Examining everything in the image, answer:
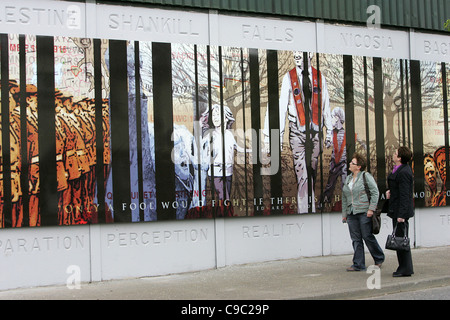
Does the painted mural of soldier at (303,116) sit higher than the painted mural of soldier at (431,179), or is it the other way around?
the painted mural of soldier at (303,116)

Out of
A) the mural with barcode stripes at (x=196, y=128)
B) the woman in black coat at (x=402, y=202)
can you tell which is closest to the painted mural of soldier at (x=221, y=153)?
the mural with barcode stripes at (x=196, y=128)

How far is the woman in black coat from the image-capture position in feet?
26.7

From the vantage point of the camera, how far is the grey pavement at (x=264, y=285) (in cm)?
729

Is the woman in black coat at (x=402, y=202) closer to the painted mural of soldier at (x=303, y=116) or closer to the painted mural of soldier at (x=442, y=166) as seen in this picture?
the painted mural of soldier at (x=303, y=116)

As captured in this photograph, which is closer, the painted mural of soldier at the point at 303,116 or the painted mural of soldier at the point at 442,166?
the painted mural of soldier at the point at 303,116

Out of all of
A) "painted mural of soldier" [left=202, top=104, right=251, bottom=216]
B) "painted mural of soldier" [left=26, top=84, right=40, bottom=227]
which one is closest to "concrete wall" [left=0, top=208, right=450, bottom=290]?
"painted mural of soldier" [left=26, top=84, right=40, bottom=227]

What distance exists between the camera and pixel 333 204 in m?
10.2

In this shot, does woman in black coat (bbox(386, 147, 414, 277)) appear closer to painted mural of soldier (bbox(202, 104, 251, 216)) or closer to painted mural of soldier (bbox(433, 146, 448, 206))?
painted mural of soldier (bbox(202, 104, 251, 216))

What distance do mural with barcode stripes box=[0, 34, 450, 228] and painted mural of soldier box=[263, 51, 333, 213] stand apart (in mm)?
21

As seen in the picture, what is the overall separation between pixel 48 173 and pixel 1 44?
2009mm

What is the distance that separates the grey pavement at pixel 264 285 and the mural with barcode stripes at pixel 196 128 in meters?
0.99

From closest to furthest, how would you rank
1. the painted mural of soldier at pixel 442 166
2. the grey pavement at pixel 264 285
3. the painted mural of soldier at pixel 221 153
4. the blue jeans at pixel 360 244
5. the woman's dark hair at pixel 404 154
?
the grey pavement at pixel 264 285, the woman's dark hair at pixel 404 154, the blue jeans at pixel 360 244, the painted mural of soldier at pixel 221 153, the painted mural of soldier at pixel 442 166
